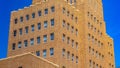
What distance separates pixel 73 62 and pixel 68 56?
109 inches

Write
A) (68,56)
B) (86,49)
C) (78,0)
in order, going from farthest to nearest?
1. (78,0)
2. (86,49)
3. (68,56)

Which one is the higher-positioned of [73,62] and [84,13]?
[84,13]

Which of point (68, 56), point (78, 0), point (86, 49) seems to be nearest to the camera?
point (68, 56)

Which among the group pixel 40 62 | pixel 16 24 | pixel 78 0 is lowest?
pixel 40 62

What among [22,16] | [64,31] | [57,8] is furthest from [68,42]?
[22,16]

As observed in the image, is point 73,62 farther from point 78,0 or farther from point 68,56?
point 78,0

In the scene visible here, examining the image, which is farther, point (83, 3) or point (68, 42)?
point (83, 3)

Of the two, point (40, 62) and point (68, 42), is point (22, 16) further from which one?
point (40, 62)

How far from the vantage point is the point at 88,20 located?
379 ft

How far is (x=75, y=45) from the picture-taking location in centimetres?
10794

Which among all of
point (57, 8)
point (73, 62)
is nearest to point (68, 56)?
point (73, 62)

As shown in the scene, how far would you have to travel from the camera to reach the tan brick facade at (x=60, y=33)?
101312 mm

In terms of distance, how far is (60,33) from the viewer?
332 feet

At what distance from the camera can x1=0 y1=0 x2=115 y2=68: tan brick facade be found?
332 ft
